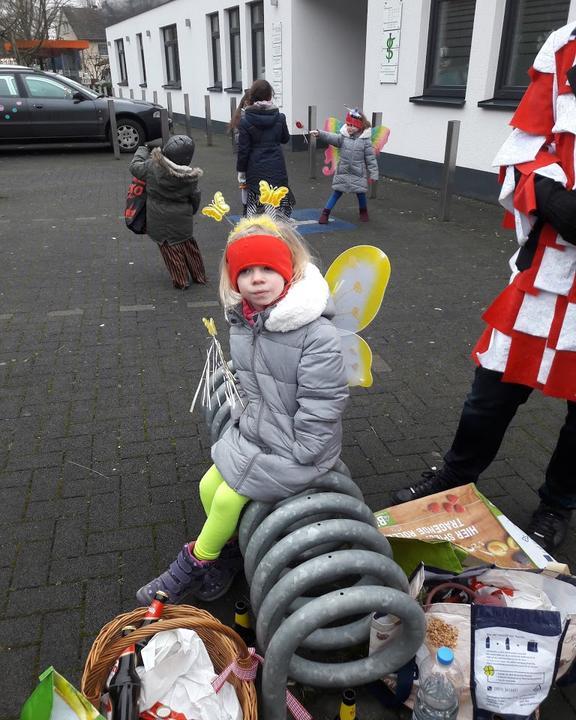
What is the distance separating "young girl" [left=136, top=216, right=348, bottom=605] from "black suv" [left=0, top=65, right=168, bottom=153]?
1331 centimetres

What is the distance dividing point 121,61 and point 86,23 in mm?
A: 30872

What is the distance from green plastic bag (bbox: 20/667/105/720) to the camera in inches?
58.7

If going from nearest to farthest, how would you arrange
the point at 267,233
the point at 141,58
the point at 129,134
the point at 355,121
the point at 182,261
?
the point at 267,233, the point at 182,261, the point at 355,121, the point at 129,134, the point at 141,58

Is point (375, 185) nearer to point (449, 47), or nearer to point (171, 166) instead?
point (449, 47)

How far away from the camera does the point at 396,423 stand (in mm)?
3697

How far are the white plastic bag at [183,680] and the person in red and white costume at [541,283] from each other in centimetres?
143

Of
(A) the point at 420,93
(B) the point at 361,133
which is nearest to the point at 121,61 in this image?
(A) the point at 420,93

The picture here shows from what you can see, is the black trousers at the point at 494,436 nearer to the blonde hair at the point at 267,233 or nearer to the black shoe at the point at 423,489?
the black shoe at the point at 423,489

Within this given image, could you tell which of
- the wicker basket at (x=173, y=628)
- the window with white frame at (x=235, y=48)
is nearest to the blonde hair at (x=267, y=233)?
the wicker basket at (x=173, y=628)

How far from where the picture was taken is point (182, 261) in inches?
230

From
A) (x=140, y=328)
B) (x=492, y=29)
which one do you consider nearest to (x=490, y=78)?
(x=492, y=29)

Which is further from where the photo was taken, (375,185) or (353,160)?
(375,185)

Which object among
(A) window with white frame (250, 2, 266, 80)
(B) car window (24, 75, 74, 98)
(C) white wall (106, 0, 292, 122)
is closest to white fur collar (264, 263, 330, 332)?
(B) car window (24, 75, 74, 98)

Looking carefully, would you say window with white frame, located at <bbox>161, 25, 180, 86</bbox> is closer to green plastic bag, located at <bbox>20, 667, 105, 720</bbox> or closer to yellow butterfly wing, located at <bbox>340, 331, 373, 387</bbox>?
yellow butterfly wing, located at <bbox>340, 331, 373, 387</bbox>
